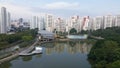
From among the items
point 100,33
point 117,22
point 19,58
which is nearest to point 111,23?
point 117,22

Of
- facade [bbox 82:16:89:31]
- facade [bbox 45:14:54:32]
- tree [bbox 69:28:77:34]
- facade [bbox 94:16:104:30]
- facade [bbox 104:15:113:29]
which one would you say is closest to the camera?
tree [bbox 69:28:77:34]

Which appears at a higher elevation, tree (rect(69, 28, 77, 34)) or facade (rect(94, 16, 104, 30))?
facade (rect(94, 16, 104, 30))

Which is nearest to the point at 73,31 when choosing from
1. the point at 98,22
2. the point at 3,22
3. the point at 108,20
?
the point at 98,22

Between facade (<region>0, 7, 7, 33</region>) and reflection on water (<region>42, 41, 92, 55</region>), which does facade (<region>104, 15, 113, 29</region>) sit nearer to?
facade (<region>0, 7, 7, 33</region>)

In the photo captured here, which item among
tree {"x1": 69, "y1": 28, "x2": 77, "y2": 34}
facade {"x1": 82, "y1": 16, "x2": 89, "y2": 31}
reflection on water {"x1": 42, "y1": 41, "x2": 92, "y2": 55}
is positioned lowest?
reflection on water {"x1": 42, "y1": 41, "x2": 92, "y2": 55}

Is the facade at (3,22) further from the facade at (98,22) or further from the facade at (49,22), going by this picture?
the facade at (98,22)

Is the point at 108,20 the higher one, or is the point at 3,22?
the point at 108,20

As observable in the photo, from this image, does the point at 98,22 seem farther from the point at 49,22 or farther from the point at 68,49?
the point at 68,49

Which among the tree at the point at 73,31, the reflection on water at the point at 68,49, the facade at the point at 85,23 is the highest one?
the facade at the point at 85,23

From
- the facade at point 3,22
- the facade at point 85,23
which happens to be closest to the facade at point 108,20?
the facade at point 85,23

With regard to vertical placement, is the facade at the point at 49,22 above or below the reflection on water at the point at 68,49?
above

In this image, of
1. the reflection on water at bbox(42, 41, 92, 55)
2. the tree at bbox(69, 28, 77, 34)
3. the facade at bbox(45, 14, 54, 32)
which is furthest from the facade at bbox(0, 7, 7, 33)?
the reflection on water at bbox(42, 41, 92, 55)
